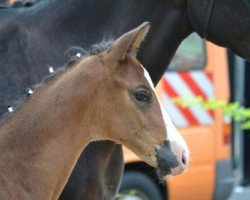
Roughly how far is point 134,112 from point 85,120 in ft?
0.65

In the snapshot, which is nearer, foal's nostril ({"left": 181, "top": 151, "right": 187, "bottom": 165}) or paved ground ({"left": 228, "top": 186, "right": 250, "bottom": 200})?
foal's nostril ({"left": 181, "top": 151, "right": 187, "bottom": 165})

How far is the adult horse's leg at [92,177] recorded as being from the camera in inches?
177

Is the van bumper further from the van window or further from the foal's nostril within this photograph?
the foal's nostril

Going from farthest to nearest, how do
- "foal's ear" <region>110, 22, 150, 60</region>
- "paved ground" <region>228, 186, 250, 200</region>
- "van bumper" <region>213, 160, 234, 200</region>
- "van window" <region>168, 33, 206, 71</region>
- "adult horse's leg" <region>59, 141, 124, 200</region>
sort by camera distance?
1. "paved ground" <region>228, 186, 250, 200</region>
2. "van bumper" <region>213, 160, 234, 200</region>
3. "van window" <region>168, 33, 206, 71</region>
4. "adult horse's leg" <region>59, 141, 124, 200</region>
5. "foal's ear" <region>110, 22, 150, 60</region>

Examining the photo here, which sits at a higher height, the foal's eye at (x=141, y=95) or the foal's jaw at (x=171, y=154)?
the foal's eye at (x=141, y=95)

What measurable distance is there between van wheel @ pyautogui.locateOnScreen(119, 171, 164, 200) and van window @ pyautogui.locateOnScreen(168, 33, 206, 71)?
1.04 meters

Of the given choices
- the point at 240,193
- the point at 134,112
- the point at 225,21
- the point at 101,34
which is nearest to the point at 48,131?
the point at 134,112

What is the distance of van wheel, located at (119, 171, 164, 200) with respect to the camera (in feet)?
29.7

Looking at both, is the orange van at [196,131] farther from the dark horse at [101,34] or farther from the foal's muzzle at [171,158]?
the foal's muzzle at [171,158]

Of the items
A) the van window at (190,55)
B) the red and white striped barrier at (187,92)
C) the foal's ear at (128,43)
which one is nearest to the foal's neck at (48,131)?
the foal's ear at (128,43)

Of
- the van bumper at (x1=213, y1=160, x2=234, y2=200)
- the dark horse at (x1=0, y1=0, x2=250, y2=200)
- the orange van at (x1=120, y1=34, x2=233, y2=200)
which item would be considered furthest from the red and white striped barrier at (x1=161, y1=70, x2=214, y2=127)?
the dark horse at (x1=0, y1=0, x2=250, y2=200)

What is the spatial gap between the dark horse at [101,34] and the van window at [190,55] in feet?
14.5

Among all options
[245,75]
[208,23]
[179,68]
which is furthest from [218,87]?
[208,23]

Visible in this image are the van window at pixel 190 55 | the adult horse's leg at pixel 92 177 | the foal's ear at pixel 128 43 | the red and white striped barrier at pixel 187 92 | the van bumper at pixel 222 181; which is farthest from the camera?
the van bumper at pixel 222 181
